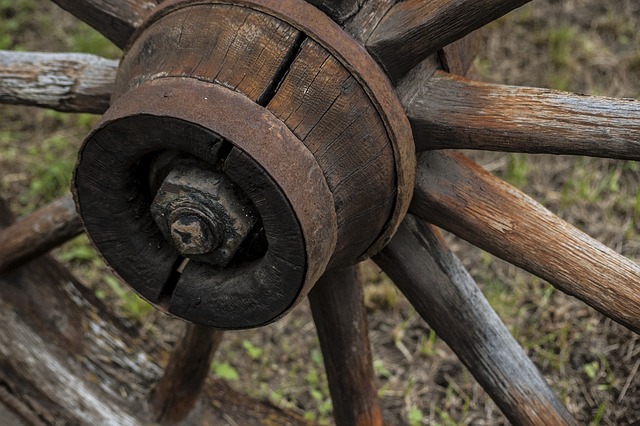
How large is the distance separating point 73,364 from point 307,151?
1.23 metres

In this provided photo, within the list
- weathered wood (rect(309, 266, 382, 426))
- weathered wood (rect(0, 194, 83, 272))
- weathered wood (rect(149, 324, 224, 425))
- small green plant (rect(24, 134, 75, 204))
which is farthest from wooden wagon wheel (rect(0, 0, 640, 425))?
small green plant (rect(24, 134, 75, 204))

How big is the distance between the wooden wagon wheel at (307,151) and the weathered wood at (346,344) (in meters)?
0.16

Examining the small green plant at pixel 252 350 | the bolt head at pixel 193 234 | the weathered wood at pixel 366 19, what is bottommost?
the small green plant at pixel 252 350

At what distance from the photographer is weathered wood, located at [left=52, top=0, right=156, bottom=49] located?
1769 mm

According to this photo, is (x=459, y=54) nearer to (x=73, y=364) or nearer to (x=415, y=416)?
(x=415, y=416)

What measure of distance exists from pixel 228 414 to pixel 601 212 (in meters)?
1.39

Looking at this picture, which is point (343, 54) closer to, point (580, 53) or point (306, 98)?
point (306, 98)

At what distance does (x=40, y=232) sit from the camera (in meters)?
2.20

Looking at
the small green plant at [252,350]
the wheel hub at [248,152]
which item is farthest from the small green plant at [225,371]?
the wheel hub at [248,152]

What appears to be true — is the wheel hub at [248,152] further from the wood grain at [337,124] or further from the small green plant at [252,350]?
the small green plant at [252,350]

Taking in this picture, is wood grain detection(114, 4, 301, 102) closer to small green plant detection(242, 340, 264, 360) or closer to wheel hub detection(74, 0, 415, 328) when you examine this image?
wheel hub detection(74, 0, 415, 328)

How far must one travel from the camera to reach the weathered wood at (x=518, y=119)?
140 cm

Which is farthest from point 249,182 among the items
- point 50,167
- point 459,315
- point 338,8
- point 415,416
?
point 50,167

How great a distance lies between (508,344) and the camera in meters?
1.79
